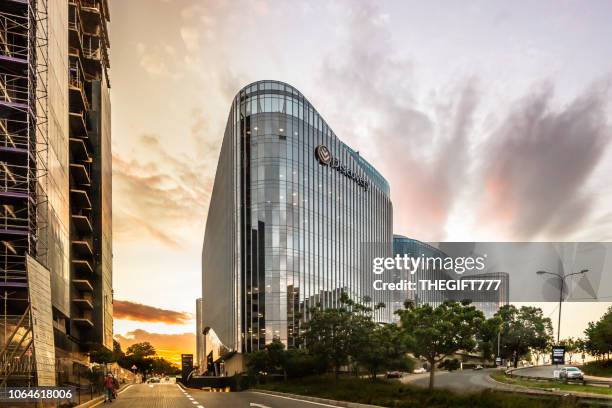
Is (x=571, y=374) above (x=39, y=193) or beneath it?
beneath

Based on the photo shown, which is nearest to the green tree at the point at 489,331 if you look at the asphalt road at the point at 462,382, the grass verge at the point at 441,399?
the asphalt road at the point at 462,382

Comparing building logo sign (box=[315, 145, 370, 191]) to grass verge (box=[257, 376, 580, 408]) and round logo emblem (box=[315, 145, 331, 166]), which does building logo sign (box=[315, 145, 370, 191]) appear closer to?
round logo emblem (box=[315, 145, 331, 166])

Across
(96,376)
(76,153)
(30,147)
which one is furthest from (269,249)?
(30,147)

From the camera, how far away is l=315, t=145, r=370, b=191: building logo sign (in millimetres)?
91188

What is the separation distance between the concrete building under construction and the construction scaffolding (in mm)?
65

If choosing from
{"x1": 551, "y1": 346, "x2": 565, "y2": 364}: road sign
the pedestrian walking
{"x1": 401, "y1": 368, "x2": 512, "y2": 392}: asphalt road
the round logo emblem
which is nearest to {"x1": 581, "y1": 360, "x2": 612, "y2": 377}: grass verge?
{"x1": 401, "y1": 368, "x2": 512, "y2": 392}: asphalt road

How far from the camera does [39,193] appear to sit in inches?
1410

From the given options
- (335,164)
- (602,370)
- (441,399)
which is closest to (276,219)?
(335,164)

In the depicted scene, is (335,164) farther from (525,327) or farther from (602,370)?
(602,370)

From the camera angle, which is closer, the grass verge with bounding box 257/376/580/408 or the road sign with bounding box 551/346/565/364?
the grass verge with bounding box 257/376/580/408

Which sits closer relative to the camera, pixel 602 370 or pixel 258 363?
pixel 602 370

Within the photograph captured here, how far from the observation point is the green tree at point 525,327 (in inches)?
3787

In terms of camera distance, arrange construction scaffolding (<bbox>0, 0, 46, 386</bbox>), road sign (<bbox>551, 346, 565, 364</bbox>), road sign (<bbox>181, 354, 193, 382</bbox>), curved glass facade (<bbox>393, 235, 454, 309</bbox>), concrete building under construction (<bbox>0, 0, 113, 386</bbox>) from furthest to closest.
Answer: curved glass facade (<bbox>393, 235, 454, 309</bbox>) → road sign (<bbox>181, 354, 193, 382</bbox>) → road sign (<bbox>551, 346, 565, 364</bbox>) → construction scaffolding (<bbox>0, 0, 46, 386</bbox>) → concrete building under construction (<bbox>0, 0, 113, 386</bbox>)

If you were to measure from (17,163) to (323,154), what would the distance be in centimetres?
6094
